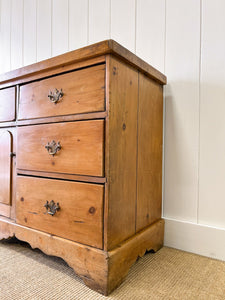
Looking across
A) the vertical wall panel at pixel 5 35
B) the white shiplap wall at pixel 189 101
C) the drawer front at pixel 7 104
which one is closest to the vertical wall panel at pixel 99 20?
the white shiplap wall at pixel 189 101

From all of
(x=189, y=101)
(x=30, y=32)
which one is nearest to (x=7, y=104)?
(x=189, y=101)

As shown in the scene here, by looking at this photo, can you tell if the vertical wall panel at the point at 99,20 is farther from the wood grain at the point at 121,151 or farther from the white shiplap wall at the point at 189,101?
the wood grain at the point at 121,151

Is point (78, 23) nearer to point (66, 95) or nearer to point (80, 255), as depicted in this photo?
point (66, 95)

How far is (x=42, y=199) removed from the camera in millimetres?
948

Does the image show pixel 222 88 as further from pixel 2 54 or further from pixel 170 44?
pixel 2 54

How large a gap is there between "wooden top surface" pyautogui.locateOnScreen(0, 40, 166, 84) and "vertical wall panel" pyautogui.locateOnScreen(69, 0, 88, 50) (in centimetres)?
64

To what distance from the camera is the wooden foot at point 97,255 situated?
0.76 m

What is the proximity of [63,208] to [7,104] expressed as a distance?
2.02 ft

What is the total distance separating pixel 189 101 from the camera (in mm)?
1111

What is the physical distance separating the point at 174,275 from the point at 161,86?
846 millimetres

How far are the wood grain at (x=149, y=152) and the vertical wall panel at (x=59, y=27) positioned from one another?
896 millimetres

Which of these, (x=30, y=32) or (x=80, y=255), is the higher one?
(x=30, y=32)

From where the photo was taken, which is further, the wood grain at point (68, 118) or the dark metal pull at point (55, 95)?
the dark metal pull at point (55, 95)

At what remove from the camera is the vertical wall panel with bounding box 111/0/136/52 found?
1.29 meters
